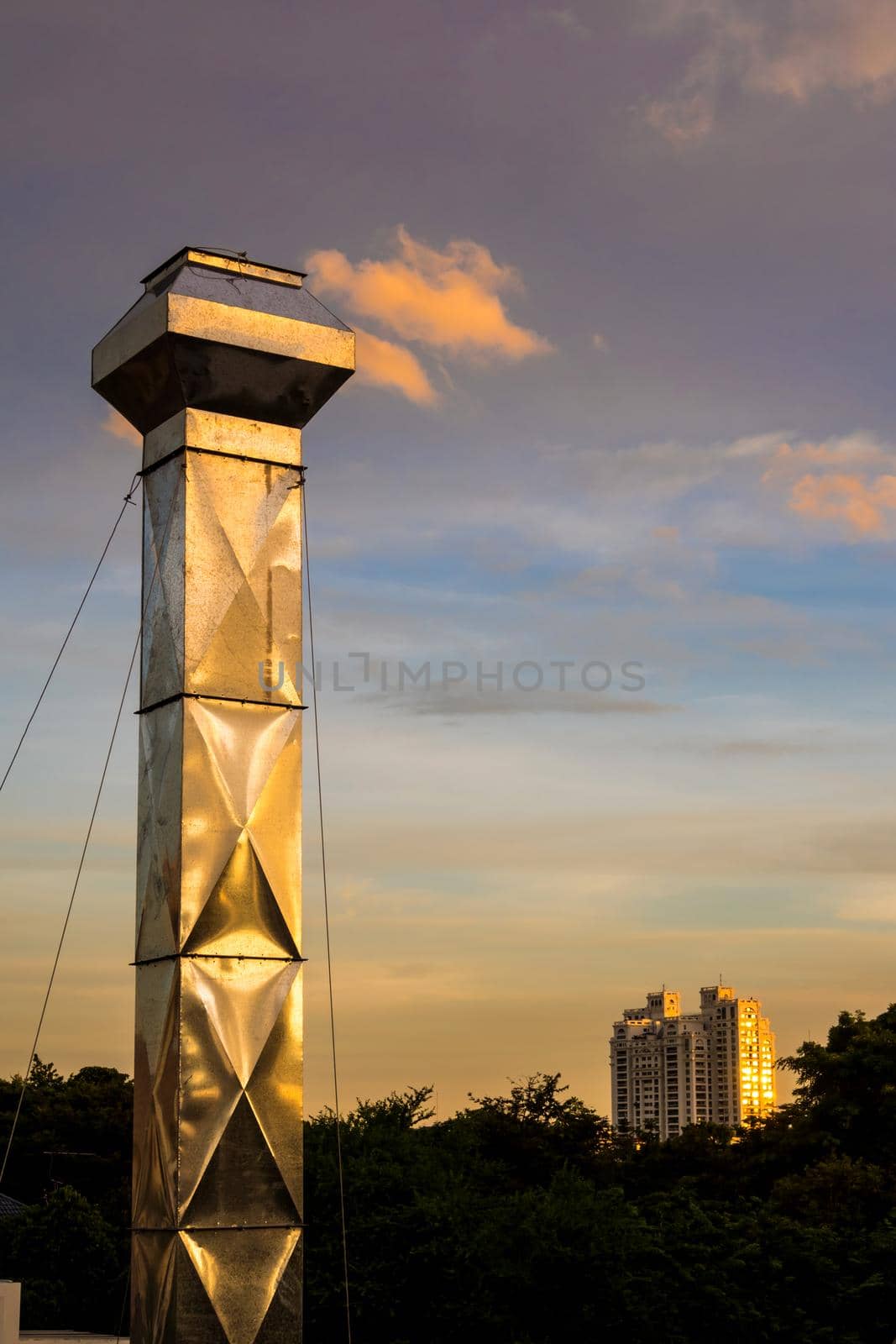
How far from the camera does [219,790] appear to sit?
11703 mm

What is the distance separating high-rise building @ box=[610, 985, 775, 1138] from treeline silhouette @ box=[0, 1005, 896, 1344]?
83091 millimetres

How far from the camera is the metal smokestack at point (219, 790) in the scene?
1127cm

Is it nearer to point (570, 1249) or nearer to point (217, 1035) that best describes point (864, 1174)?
point (570, 1249)

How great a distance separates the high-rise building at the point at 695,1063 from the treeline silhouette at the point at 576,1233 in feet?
273

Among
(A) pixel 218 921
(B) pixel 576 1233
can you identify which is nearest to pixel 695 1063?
(B) pixel 576 1233

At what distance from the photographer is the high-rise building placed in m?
128

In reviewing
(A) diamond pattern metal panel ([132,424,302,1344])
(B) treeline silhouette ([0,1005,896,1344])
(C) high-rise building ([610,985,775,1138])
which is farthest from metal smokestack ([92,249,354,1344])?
(C) high-rise building ([610,985,775,1138])

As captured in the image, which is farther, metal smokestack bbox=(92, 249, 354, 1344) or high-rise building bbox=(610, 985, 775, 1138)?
high-rise building bbox=(610, 985, 775, 1138)

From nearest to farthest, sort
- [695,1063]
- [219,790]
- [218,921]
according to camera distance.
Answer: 1. [218,921]
2. [219,790]
3. [695,1063]

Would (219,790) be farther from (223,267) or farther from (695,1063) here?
(695,1063)

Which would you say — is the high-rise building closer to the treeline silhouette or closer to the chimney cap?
the treeline silhouette

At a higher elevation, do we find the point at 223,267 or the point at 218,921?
the point at 223,267

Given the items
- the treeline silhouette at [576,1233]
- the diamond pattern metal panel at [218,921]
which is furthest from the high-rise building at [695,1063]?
the diamond pattern metal panel at [218,921]

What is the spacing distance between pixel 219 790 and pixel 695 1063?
4829 inches
